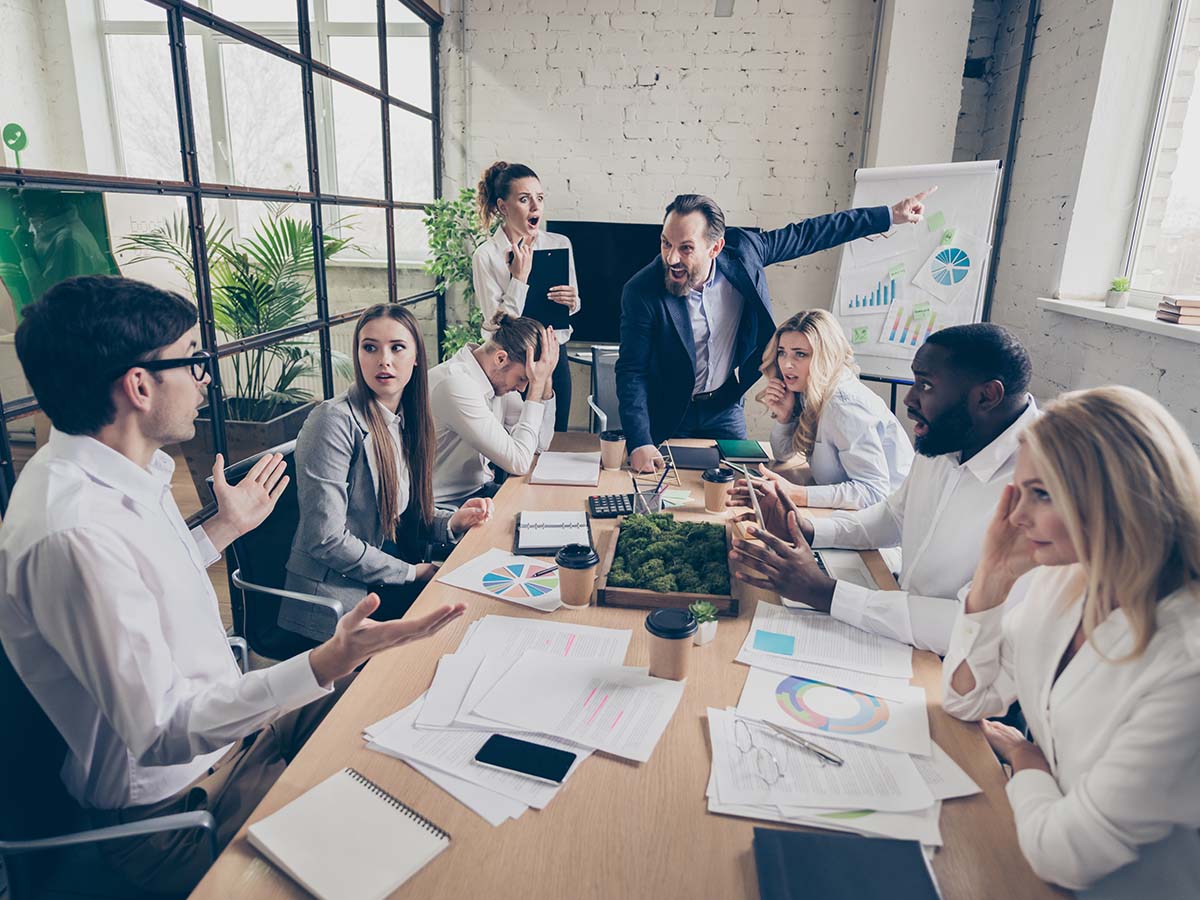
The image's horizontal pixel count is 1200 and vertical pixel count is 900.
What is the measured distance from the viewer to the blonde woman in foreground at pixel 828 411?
2211 mm

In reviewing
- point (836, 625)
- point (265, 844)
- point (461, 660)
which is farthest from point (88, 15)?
point (836, 625)

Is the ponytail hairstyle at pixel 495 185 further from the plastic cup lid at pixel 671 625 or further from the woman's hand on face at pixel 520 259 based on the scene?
the plastic cup lid at pixel 671 625

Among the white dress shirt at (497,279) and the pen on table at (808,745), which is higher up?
the white dress shirt at (497,279)

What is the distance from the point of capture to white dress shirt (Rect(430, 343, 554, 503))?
2316 mm

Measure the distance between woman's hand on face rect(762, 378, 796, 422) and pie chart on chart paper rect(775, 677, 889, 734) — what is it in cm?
134

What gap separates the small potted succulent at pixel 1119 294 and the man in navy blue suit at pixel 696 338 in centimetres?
136

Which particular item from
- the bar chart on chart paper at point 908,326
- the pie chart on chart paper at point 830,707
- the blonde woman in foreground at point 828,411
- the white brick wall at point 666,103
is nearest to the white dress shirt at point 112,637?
the pie chart on chart paper at point 830,707

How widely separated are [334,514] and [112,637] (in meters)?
0.85

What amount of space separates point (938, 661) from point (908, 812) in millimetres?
436

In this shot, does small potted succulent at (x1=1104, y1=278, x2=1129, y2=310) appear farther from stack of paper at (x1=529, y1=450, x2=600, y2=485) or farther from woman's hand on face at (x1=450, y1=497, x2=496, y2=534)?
woman's hand on face at (x1=450, y1=497, x2=496, y2=534)

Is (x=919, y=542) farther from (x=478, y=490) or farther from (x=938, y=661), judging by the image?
(x=478, y=490)

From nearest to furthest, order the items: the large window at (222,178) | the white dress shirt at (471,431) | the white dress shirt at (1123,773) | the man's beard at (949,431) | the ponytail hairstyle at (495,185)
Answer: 1. the white dress shirt at (1123,773)
2. the man's beard at (949,431)
3. the large window at (222,178)
4. the white dress shirt at (471,431)
5. the ponytail hairstyle at (495,185)

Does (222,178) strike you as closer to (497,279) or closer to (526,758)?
(497,279)

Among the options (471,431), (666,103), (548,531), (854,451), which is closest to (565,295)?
(666,103)
